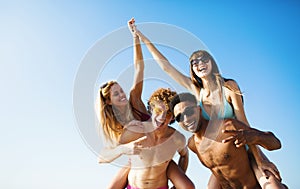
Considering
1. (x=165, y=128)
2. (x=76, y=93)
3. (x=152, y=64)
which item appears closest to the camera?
(x=76, y=93)

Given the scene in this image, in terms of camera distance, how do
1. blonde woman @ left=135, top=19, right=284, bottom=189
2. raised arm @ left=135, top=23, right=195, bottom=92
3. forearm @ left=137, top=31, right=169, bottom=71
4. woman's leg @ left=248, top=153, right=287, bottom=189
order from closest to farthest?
woman's leg @ left=248, top=153, right=287, bottom=189
blonde woman @ left=135, top=19, right=284, bottom=189
raised arm @ left=135, top=23, right=195, bottom=92
forearm @ left=137, top=31, right=169, bottom=71

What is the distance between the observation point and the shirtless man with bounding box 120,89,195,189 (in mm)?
4910

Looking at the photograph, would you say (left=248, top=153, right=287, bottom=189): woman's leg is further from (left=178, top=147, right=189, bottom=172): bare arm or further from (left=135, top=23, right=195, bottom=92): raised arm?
(left=135, top=23, right=195, bottom=92): raised arm

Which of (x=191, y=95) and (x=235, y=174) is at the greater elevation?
(x=191, y=95)

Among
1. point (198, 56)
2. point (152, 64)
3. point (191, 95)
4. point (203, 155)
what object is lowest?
point (203, 155)

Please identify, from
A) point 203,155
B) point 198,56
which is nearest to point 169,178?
point 203,155

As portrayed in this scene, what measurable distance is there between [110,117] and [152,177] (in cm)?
101

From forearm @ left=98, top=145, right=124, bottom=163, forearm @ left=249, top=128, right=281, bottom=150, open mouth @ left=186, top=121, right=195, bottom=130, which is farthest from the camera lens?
forearm @ left=98, top=145, right=124, bottom=163

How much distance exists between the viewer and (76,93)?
464cm

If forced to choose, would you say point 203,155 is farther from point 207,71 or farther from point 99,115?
point 99,115

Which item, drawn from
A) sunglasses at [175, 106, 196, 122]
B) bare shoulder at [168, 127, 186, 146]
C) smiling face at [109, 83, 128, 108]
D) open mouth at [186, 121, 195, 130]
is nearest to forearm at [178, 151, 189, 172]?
bare shoulder at [168, 127, 186, 146]

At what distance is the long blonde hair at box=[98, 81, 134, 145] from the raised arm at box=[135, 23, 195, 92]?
2.36ft

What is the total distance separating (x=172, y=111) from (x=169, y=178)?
1.07 meters

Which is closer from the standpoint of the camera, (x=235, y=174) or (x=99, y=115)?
(x=235, y=174)
